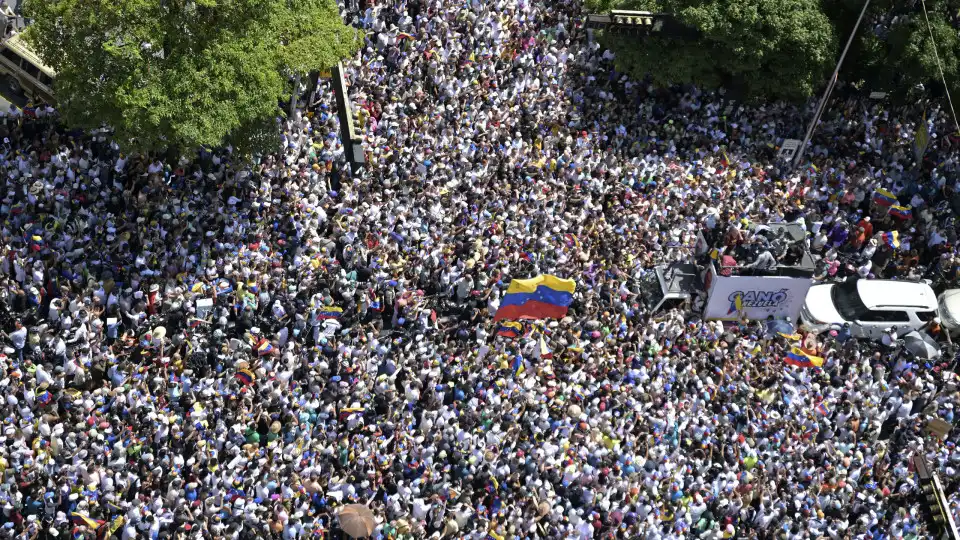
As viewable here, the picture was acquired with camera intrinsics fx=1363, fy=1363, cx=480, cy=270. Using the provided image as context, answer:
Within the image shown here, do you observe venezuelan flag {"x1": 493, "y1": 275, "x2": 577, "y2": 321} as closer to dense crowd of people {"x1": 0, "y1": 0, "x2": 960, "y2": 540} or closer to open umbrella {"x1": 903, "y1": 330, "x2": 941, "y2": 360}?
dense crowd of people {"x1": 0, "y1": 0, "x2": 960, "y2": 540}

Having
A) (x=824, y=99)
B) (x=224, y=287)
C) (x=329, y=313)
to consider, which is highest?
(x=824, y=99)

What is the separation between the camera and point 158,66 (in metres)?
31.8

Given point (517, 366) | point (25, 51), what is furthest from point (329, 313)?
point (25, 51)

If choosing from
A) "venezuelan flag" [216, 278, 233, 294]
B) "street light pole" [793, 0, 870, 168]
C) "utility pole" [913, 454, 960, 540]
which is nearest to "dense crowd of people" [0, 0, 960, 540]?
"venezuelan flag" [216, 278, 233, 294]

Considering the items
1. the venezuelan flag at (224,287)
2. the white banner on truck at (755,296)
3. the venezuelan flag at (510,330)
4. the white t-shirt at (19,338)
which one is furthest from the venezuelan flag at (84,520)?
the white banner on truck at (755,296)

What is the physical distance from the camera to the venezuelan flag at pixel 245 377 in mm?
29688

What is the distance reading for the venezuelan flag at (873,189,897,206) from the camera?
130ft

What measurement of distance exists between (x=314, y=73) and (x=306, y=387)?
33.3 feet

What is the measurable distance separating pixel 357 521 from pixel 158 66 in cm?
1189

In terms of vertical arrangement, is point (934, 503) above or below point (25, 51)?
below

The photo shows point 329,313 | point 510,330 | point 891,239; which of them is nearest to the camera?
point 329,313

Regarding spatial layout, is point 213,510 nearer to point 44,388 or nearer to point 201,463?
point 201,463

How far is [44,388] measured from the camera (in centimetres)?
2895

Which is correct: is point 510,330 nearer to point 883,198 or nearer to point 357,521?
point 357,521
